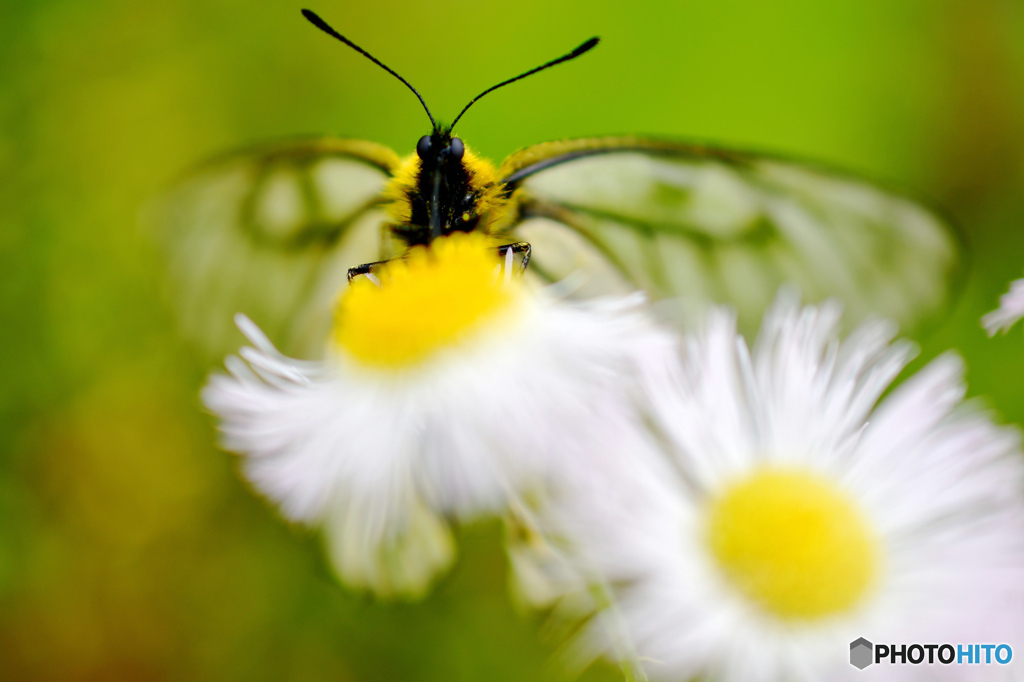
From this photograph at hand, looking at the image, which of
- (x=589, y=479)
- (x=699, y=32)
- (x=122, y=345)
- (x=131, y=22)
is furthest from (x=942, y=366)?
(x=131, y=22)

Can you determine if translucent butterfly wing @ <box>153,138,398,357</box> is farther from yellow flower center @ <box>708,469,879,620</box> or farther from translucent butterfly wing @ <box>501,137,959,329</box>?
yellow flower center @ <box>708,469,879,620</box>

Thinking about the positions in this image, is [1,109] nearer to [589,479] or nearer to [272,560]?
[272,560]

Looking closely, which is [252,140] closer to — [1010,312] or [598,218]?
[598,218]

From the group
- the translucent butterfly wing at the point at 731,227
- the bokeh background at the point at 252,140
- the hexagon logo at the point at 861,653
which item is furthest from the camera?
the bokeh background at the point at 252,140

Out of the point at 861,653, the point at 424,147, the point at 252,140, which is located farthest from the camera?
the point at 252,140

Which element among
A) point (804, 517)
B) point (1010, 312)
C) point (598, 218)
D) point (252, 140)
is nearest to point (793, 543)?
point (804, 517)

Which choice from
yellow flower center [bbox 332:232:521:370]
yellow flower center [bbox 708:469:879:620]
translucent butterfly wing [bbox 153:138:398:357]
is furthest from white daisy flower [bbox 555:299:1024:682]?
translucent butterfly wing [bbox 153:138:398:357]

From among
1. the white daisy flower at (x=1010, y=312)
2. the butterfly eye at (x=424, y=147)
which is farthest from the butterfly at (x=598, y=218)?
the white daisy flower at (x=1010, y=312)

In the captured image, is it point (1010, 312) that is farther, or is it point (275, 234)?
point (275, 234)

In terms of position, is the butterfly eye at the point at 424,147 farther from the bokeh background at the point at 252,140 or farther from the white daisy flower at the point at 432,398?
the bokeh background at the point at 252,140
